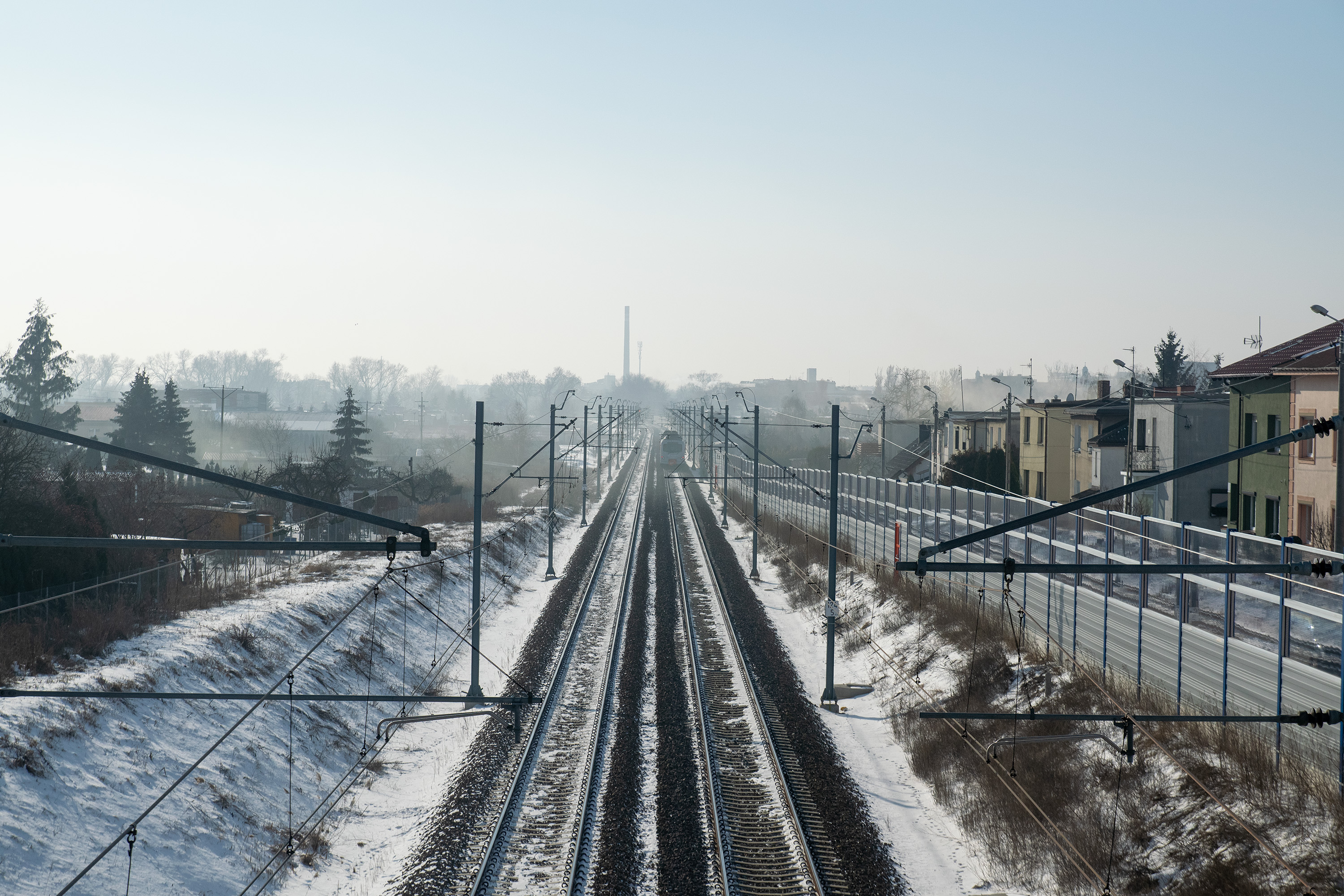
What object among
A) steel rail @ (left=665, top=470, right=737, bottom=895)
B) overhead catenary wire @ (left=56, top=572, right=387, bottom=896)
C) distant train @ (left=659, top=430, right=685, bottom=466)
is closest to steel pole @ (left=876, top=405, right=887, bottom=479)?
steel rail @ (left=665, top=470, right=737, bottom=895)

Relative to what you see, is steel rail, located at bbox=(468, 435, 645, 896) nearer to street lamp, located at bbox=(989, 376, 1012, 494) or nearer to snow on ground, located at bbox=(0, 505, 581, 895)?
snow on ground, located at bbox=(0, 505, 581, 895)

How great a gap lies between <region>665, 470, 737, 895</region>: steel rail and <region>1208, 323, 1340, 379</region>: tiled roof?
1743cm

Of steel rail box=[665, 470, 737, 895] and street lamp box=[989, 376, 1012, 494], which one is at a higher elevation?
street lamp box=[989, 376, 1012, 494]

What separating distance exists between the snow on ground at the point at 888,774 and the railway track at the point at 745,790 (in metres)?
1.08

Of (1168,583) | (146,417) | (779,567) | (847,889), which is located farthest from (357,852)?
(146,417)

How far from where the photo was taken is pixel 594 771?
48.6 feet

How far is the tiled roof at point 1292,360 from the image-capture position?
91.1 ft

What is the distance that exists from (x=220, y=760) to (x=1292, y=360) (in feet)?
93.3

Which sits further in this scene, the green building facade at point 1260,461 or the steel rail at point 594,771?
the green building facade at point 1260,461

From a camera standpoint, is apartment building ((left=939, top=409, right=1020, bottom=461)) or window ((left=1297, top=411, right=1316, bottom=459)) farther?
apartment building ((left=939, top=409, right=1020, bottom=461))

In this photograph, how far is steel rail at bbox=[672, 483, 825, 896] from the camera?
11719 millimetres

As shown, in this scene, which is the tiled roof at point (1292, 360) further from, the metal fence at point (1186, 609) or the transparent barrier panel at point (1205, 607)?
the transparent barrier panel at point (1205, 607)

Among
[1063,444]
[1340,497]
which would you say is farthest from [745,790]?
[1063,444]

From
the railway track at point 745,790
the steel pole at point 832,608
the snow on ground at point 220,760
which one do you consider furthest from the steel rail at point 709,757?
the snow on ground at point 220,760
